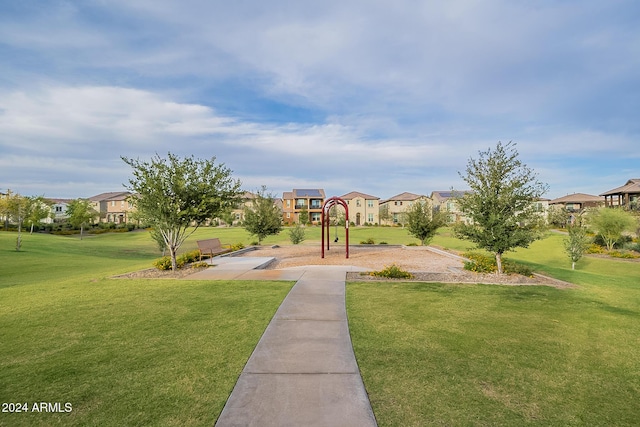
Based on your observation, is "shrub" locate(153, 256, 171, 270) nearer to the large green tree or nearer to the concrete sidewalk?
the concrete sidewalk

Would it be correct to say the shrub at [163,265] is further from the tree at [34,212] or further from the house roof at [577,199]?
the house roof at [577,199]

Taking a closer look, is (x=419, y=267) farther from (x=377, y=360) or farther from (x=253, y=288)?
(x=377, y=360)

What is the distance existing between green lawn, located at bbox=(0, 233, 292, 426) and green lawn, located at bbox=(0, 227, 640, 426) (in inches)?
0.9

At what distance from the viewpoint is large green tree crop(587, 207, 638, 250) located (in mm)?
30128

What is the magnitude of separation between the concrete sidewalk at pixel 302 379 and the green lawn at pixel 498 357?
0.81ft

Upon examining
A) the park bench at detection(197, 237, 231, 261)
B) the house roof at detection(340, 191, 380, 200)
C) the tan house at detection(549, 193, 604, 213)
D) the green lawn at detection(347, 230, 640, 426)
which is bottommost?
the green lawn at detection(347, 230, 640, 426)

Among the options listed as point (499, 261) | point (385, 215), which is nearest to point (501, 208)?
point (499, 261)

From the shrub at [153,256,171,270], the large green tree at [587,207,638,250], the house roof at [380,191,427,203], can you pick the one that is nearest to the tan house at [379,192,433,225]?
the house roof at [380,191,427,203]

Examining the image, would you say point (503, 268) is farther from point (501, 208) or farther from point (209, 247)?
point (209, 247)

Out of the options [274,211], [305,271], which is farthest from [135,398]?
[274,211]

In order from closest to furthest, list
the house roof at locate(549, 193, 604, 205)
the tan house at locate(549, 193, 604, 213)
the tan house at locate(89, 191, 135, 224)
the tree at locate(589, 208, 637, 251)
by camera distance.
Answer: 1. the tree at locate(589, 208, 637, 251)
2. the tan house at locate(549, 193, 604, 213)
3. the house roof at locate(549, 193, 604, 205)
4. the tan house at locate(89, 191, 135, 224)

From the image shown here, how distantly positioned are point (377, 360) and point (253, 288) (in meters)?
5.96

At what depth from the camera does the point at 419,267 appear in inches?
636

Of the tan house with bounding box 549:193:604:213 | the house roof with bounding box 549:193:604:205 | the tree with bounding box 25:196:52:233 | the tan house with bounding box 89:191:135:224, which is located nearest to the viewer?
the tree with bounding box 25:196:52:233
